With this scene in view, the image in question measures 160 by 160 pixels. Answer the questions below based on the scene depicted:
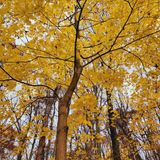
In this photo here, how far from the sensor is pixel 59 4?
3.34m

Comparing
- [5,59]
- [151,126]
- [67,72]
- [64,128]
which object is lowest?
[64,128]

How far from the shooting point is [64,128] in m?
3.10

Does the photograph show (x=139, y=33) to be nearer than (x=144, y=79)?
Yes

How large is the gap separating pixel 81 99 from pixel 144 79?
3000 millimetres

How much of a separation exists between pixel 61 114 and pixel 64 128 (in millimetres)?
252

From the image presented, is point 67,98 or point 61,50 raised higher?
point 61,50

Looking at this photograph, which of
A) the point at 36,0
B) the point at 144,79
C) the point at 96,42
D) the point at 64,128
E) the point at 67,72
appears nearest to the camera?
the point at 36,0

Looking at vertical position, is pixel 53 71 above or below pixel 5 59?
above

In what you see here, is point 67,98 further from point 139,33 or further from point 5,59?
point 139,33

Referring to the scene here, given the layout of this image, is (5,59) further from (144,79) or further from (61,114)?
(144,79)

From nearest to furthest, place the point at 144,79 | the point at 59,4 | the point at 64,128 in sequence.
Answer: the point at 64,128 < the point at 59,4 < the point at 144,79

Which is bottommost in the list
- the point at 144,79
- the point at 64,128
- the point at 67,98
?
the point at 64,128

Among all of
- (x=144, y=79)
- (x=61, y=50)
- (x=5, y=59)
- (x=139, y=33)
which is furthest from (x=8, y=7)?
(x=144, y=79)

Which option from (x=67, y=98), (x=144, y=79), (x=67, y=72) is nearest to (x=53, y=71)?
(x=67, y=72)
